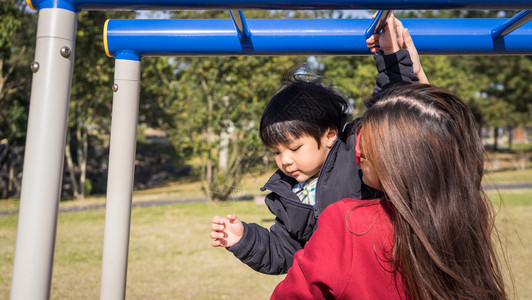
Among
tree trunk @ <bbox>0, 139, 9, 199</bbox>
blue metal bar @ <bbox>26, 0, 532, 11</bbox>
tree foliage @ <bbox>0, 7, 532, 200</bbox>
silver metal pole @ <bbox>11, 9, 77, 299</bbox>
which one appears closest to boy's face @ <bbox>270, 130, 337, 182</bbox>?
blue metal bar @ <bbox>26, 0, 532, 11</bbox>

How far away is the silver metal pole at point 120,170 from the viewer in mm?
1729

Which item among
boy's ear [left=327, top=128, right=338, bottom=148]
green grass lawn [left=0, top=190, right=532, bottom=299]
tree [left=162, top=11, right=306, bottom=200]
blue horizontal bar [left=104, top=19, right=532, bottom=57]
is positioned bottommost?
green grass lawn [left=0, top=190, right=532, bottom=299]

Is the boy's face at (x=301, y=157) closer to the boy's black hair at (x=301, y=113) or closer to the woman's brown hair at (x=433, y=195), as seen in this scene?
the boy's black hair at (x=301, y=113)

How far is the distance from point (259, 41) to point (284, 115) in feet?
1.09

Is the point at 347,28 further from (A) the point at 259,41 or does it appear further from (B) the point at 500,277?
(B) the point at 500,277

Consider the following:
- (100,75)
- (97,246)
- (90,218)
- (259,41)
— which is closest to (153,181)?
(100,75)

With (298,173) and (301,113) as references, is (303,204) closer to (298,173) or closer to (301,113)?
(298,173)

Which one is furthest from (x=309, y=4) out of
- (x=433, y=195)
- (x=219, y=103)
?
(x=219, y=103)

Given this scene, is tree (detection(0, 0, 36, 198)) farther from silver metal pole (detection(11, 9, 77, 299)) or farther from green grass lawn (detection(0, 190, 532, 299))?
silver metal pole (detection(11, 9, 77, 299))

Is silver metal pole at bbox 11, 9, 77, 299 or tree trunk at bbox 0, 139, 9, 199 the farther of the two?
tree trunk at bbox 0, 139, 9, 199

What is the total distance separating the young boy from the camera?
4.64 feet

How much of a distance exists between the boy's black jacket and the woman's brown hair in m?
0.31

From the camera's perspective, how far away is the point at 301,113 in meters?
1.50

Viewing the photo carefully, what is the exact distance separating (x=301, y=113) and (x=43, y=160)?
76 centimetres
